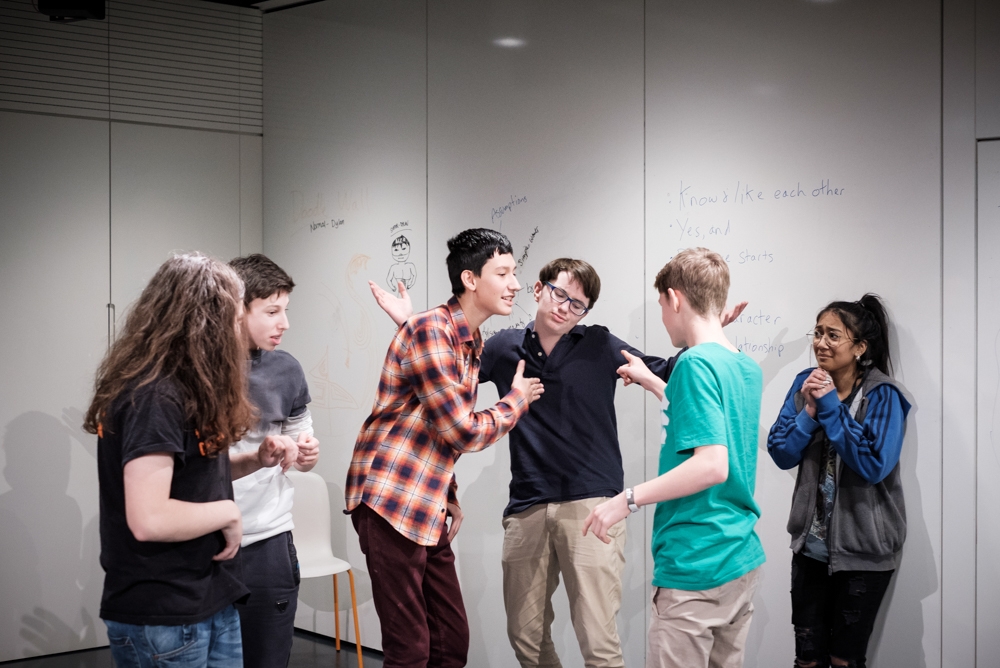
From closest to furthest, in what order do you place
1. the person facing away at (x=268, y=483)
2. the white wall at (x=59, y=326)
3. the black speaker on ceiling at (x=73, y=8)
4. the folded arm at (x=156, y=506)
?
the folded arm at (x=156, y=506), the person facing away at (x=268, y=483), the black speaker on ceiling at (x=73, y=8), the white wall at (x=59, y=326)

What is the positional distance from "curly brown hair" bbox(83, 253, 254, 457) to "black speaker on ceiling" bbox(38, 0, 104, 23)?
259 cm

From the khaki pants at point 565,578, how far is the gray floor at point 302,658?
1.40m

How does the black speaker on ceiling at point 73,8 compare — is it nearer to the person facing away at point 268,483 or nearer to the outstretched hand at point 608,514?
the person facing away at point 268,483

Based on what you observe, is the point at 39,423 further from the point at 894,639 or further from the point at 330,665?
the point at 894,639

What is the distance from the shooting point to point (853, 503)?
2.91 m

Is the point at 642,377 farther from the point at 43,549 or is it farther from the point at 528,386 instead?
the point at 43,549

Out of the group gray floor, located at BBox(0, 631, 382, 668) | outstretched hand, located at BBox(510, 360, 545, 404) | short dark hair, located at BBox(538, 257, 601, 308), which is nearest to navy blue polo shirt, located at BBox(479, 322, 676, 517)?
short dark hair, located at BBox(538, 257, 601, 308)

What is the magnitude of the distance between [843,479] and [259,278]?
1.93 m

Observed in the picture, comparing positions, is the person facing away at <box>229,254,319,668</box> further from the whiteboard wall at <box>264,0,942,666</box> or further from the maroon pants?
the whiteboard wall at <box>264,0,942,666</box>

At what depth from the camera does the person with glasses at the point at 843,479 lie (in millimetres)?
2869

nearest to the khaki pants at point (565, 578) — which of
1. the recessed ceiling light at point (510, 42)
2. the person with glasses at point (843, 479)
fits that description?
the person with glasses at point (843, 479)

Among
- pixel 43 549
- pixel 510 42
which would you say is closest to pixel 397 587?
pixel 510 42

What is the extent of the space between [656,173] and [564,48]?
0.72 meters

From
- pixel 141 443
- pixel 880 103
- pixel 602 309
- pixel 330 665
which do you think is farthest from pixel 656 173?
pixel 330 665
